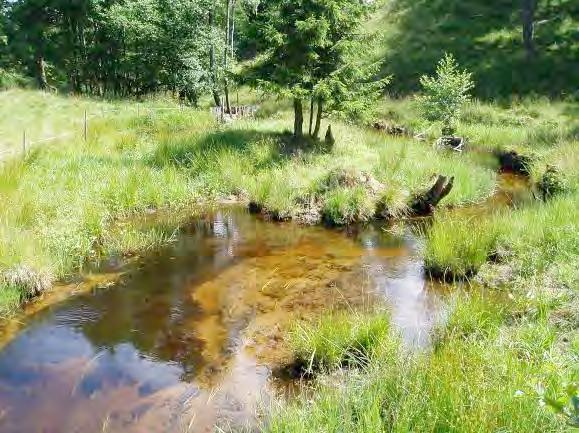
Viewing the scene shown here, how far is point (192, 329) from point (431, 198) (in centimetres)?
727

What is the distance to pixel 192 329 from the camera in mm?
7414

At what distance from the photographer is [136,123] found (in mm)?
19328

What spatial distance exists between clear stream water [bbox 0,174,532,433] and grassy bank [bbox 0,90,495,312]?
0.88m

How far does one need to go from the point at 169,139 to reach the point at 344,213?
6.30m

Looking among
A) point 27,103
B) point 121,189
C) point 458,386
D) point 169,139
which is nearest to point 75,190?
point 121,189

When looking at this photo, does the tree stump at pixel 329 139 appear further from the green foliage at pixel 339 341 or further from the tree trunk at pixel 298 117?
the green foliage at pixel 339 341

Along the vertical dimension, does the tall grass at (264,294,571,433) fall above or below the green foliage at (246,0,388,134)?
below

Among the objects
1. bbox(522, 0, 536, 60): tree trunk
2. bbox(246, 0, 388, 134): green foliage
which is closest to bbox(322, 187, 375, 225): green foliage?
bbox(246, 0, 388, 134): green foliage

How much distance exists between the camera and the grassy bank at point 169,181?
30.3 feet

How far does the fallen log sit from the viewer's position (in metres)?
12.5

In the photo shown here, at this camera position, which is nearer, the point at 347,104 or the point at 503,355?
the point at 503,355

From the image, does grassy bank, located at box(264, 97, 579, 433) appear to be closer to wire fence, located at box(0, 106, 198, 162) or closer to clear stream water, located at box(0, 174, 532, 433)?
clear stream water, located at box(0, 174, 532, 433)

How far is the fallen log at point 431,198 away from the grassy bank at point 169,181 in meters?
0.31

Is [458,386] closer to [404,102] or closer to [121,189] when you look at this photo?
[121,189]
